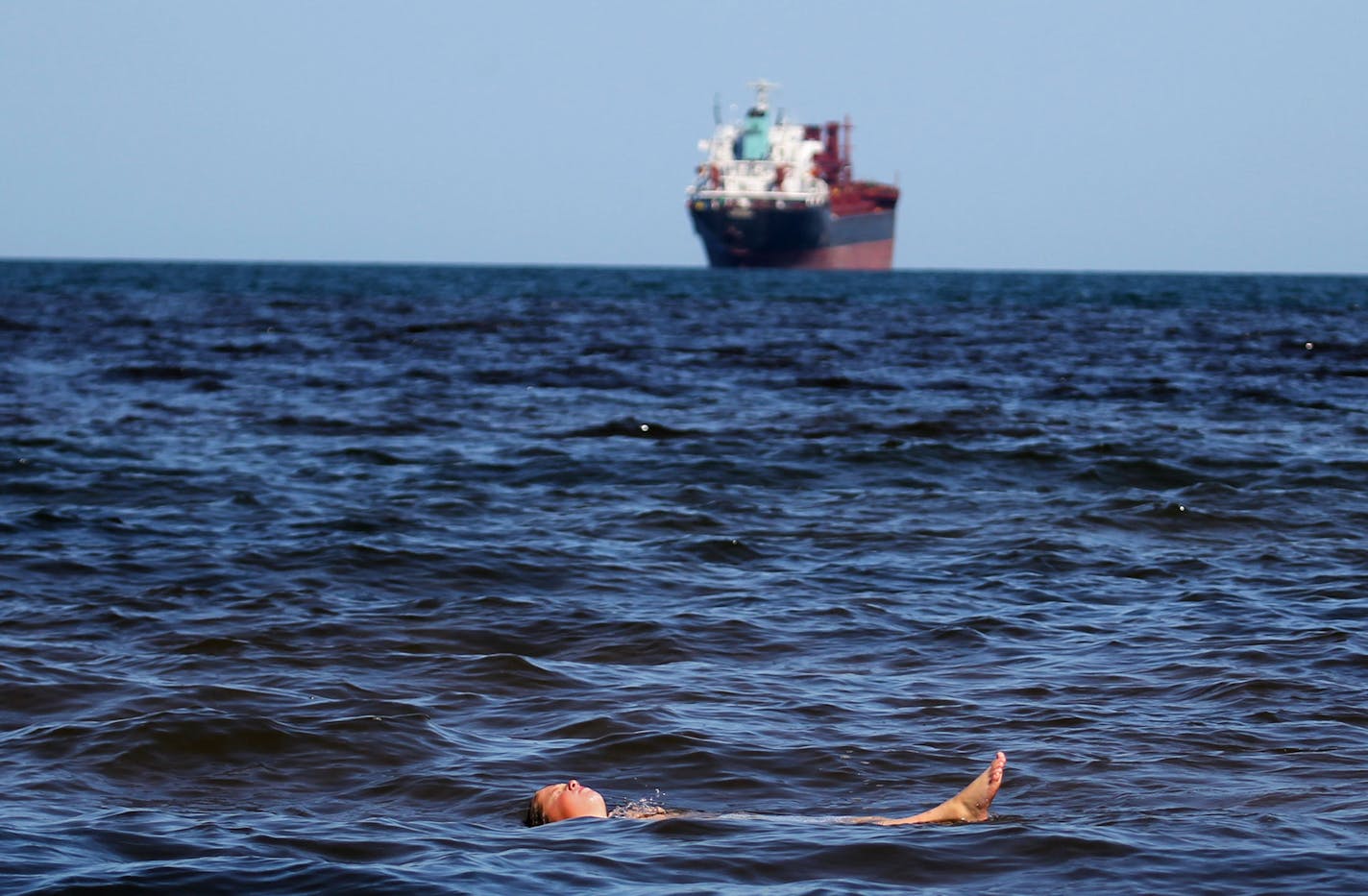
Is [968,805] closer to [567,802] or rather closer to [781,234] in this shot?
[567,802]

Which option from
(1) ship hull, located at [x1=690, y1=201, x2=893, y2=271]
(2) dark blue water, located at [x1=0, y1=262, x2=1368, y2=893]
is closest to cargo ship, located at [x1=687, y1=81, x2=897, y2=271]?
(1) ship hull, located at [x1=690, y1=201, x2=893, y2=271]

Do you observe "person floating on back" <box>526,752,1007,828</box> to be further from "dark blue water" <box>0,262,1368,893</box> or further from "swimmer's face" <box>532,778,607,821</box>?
"dark blue water" <box>0,262,1368,893</box>

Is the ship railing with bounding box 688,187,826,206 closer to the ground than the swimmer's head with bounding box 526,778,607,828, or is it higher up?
higher up

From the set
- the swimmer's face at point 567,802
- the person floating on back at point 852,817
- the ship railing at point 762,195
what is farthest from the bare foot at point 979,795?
the ship railing at point 762,195

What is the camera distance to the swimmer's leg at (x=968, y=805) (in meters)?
4.68

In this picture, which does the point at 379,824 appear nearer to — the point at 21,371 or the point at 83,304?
the point at 21,371

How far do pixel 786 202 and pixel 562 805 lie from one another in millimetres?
98056

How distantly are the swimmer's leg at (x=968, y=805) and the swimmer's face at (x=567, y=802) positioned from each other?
880 millimetres

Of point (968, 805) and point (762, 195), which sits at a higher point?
point (762, 195)

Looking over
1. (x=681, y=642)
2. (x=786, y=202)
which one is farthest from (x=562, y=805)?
(x=786, y=202)

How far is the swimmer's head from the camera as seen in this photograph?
4.84 metres

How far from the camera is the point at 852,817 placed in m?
4.93

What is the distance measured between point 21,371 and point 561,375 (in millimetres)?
7756

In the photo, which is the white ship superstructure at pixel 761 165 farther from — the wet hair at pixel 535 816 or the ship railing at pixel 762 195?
the wet hair at pixel 535 816
